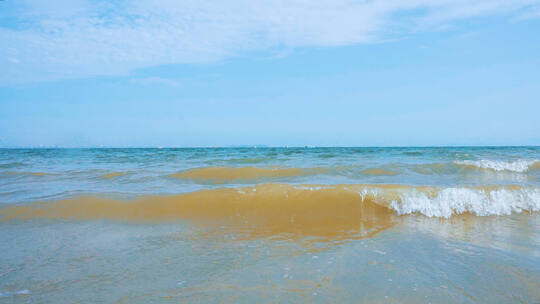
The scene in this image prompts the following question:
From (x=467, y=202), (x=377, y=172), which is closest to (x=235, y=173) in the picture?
(x=377, y=172)

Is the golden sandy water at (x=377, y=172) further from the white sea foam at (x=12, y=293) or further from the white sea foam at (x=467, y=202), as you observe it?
the white sea foam at (x=12, y=293)

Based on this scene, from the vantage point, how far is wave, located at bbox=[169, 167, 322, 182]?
9234 millimetres

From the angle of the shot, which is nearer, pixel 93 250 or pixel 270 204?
pixel 93 250

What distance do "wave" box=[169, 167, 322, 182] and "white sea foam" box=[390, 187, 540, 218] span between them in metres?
4.37

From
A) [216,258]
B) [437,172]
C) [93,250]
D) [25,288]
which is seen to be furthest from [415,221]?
[437,172]

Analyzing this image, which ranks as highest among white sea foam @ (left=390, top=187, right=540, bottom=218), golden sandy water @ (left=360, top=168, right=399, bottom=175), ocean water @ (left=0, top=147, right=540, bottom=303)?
golden sandy water @ (left=360, top=168, right=399, bottom=175)

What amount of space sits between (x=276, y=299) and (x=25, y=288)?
6.17ft

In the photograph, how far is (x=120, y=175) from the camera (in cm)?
912

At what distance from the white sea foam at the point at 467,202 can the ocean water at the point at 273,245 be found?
0.07 ft

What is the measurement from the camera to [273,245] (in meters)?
3.53

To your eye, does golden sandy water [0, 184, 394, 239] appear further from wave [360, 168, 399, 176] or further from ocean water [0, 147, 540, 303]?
wave [360, 168, 399, 176]

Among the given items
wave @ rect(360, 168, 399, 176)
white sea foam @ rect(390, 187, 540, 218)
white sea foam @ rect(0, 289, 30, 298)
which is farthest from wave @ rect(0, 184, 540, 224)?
wave @ rect(360, 168, 399, 176)

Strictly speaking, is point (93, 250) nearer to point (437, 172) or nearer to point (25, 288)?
point (25, 288)

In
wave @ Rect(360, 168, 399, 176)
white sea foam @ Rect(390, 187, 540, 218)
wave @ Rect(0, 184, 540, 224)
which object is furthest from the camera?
wave @ Rect(360, 168, 399, 176)
